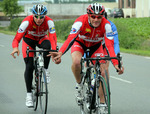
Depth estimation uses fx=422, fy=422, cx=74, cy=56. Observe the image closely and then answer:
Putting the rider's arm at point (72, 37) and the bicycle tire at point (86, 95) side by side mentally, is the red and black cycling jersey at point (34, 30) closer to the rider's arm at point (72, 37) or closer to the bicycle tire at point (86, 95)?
the rider's arm at point (72, 37)

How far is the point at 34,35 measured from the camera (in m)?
8.13

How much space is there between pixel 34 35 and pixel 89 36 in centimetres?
150

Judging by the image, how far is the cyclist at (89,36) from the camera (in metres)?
6.48

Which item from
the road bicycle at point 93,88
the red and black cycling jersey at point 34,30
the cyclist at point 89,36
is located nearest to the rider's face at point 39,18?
the red and black cycling jersey at point 34,30

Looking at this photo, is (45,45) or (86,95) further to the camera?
(45,45)

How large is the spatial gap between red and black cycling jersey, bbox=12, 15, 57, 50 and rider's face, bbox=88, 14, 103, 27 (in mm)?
1317

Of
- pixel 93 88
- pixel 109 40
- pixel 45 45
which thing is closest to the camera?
pixel 93 88

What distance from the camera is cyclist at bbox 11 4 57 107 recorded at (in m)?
7.66

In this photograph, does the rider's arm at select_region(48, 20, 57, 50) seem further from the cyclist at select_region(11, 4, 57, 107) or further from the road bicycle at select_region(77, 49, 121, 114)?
the road bicycle at select_region(77, 49, 121, 114)

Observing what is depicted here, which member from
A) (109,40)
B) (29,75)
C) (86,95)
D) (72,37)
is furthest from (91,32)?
(29,75)

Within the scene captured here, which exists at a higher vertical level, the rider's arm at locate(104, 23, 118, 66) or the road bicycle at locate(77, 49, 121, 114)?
the rider's arm at locate(104, 23, 118, 66)

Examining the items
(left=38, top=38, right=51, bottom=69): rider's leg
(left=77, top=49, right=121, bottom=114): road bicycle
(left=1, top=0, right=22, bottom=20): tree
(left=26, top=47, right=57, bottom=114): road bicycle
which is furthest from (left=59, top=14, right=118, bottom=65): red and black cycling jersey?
(left=1, top=0, right=22, bottom=20): tree

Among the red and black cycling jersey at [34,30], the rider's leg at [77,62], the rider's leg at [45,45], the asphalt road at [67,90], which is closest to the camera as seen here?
the rider's leg at [77,62]

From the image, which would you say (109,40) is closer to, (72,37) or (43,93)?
(72,37)
